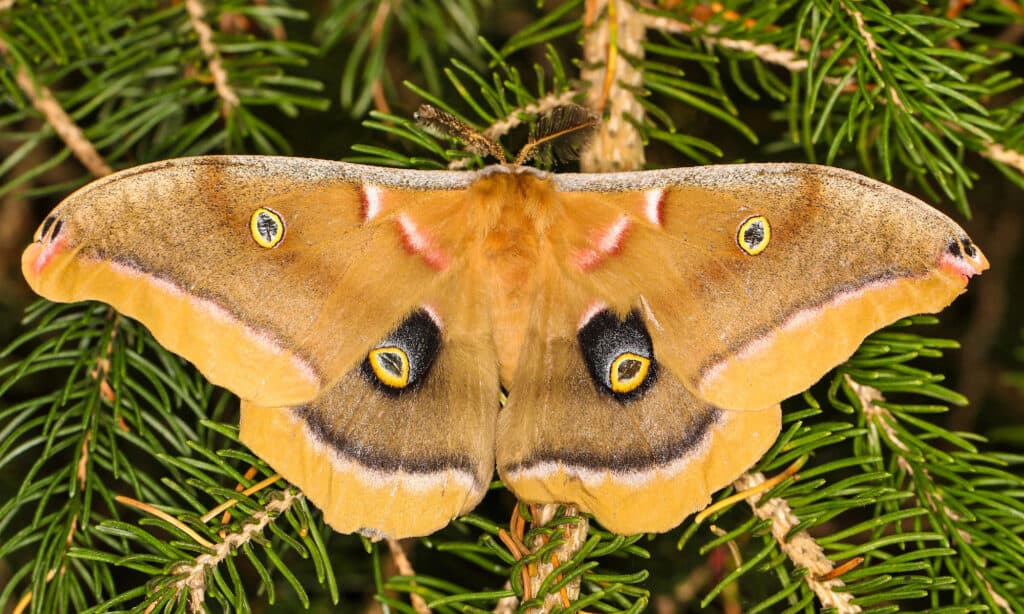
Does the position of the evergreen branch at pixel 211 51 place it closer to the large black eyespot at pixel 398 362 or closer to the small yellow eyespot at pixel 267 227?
the small yellow eyespot at pixel 267 227

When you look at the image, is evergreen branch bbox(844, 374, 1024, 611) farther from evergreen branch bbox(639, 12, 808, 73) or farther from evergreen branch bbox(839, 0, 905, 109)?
evergreen branch bbox(639, 12, 808, 73)

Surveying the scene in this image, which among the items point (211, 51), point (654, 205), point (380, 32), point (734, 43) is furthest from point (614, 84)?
point (211, 51)

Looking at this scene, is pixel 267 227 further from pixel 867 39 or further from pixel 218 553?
pixel 867 39

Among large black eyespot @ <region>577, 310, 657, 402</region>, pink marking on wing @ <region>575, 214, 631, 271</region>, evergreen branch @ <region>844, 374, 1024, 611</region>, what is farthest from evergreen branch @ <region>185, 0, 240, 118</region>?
evergreen branch @ <region>844, 374, 1024, 611</region>

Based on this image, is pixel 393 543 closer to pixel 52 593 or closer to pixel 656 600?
pixel 52 593

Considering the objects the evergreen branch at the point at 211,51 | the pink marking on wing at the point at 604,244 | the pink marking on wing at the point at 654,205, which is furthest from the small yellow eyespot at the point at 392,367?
the evergreen branch at the point at 211,51

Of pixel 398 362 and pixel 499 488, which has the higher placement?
pixel 398 362

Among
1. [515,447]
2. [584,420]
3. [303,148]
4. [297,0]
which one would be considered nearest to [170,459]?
[515,447]
